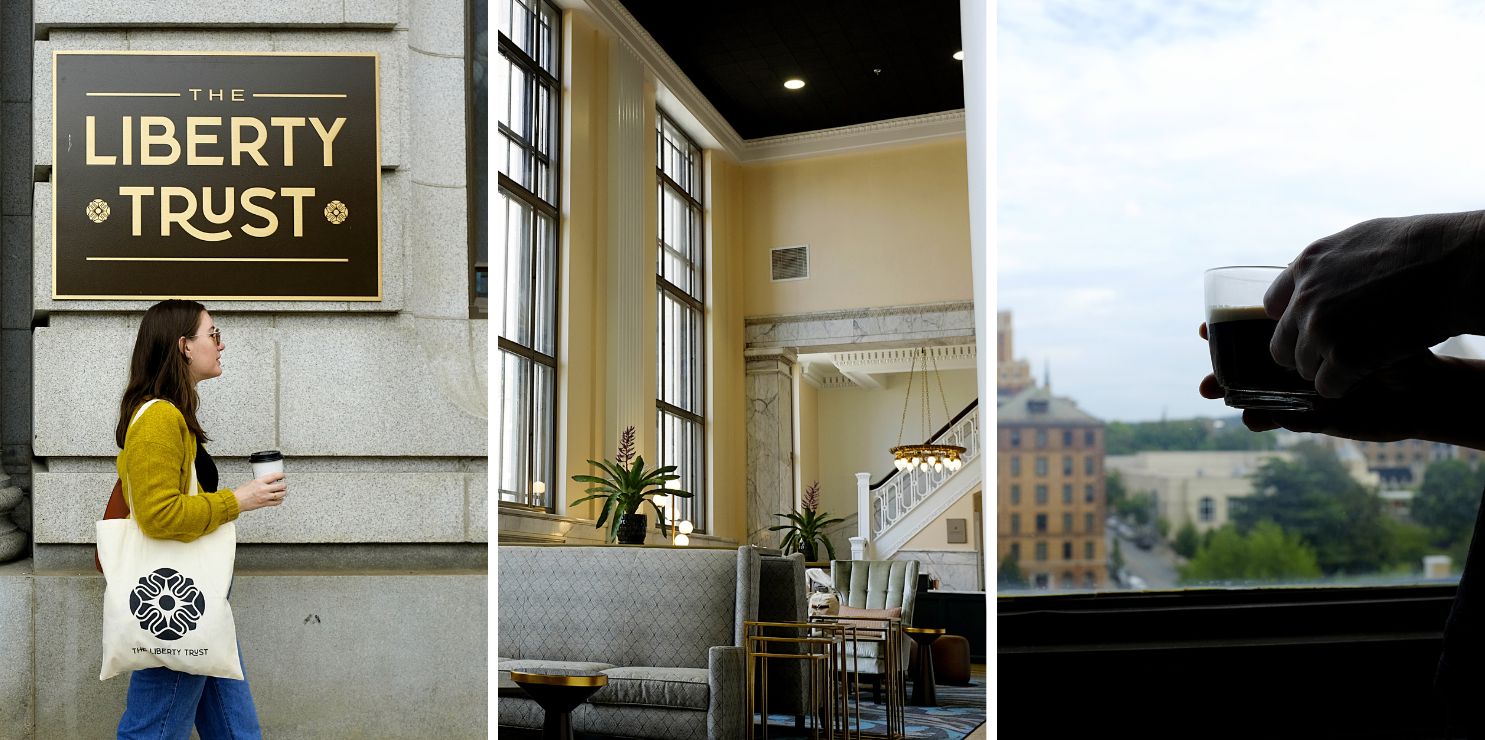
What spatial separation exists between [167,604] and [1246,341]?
250 cm

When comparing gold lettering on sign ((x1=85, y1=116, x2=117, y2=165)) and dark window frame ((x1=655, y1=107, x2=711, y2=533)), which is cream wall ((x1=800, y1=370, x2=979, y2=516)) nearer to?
dark window frame ((x1=655, y1=107, x2=711, y2=533))

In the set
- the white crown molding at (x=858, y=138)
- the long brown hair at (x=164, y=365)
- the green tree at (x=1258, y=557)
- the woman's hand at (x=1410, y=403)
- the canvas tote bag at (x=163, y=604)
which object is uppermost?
the white crown molding at (x=858, y=138)

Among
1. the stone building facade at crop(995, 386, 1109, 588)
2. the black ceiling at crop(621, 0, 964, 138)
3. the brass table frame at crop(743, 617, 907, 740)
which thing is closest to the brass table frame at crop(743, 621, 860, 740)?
the brass table frame at crop(743, 617, 907, 740)

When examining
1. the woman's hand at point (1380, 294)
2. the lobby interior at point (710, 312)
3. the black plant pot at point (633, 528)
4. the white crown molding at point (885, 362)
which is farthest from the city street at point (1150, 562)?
the white crown molding at point (885, 362)

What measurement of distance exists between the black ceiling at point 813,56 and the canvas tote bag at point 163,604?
26.2 ft

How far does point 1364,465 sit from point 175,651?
239 cm

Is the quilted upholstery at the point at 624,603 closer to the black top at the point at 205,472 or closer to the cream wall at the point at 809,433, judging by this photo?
→ the black top at the point at 205,472

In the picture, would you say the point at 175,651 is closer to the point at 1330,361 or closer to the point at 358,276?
the point at 358,276

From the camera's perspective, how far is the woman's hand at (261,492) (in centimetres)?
244

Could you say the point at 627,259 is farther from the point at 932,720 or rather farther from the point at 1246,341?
the point at 1246,341

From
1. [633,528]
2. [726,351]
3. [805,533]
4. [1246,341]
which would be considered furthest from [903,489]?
[1246,341]

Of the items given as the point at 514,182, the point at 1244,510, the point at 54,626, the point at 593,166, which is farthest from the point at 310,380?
the point at 593,166

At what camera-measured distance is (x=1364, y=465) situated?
0.67 m

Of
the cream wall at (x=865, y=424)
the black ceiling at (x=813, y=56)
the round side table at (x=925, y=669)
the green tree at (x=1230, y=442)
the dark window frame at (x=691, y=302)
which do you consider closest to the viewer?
the green tree at (x=1230, y=442)
